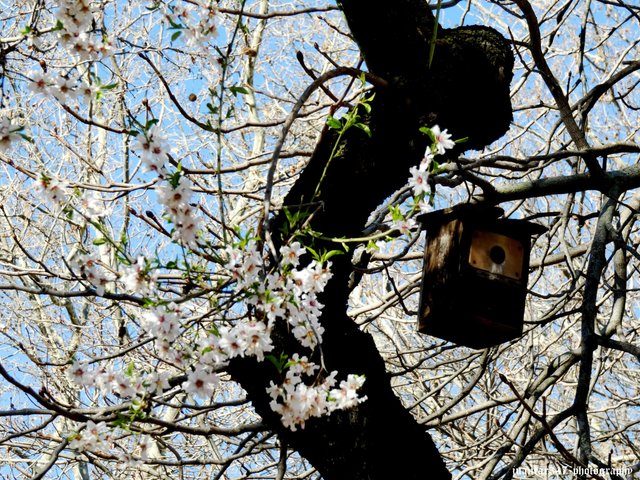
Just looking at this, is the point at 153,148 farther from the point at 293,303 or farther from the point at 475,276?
the point at 475,276

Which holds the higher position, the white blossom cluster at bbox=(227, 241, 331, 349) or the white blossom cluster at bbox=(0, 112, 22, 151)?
A: the white blossom cluster at bbox=(0, 112, 22, 151)

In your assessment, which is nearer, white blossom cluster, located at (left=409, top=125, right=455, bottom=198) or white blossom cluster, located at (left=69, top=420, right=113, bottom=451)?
white blossom cluster, located at (left=409, top=125, right=455, bottom=198)

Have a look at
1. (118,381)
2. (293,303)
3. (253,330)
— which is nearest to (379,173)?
(293,303)

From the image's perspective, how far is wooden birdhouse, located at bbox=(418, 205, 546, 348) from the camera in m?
3.04

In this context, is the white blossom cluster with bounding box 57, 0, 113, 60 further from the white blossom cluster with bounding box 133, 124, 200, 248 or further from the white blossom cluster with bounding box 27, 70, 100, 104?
the white blossom cluster with bounding box 133, 124, 200, 248

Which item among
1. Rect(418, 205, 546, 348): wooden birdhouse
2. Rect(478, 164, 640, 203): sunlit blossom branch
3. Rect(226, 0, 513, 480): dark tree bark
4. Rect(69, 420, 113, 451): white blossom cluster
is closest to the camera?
Rect(69, 420, 113, 451): white blossom cluster

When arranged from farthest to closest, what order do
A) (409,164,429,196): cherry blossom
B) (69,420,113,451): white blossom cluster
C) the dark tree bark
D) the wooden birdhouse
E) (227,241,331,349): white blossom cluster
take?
the wooden birdhouse
the dark tree bark
(69,420,113,451): white blossom cluster
(409,164,429,196): cherry blossom
(227,241,331,349): white blossom cluster

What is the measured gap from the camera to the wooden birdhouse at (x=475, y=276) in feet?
9.98

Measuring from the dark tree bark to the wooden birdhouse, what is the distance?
0.33m

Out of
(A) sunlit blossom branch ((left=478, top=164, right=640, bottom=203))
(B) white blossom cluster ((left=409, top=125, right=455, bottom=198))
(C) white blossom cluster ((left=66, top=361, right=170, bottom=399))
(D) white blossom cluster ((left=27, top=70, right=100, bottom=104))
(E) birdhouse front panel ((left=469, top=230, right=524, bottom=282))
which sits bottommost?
(C) white blossom cluster ((left=66, top=361, right=170, bottom=399))

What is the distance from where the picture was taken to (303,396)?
2.19 m

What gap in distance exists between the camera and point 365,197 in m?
2.82

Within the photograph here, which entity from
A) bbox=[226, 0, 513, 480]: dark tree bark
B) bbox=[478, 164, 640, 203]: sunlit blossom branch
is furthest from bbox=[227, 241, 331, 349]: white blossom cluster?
bbox=[478, 164, 640, 203]: sunlit blossom branch

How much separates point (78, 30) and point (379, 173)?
3.23ft
